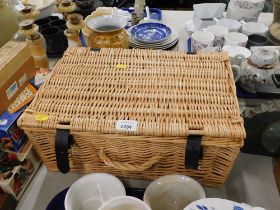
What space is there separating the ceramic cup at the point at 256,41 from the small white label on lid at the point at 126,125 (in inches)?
23.4

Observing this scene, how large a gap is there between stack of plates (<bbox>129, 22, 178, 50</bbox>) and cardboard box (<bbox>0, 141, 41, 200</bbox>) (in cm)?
46

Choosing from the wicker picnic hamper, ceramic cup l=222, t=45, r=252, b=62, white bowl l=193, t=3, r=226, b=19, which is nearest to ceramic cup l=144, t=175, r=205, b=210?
the wicker picnic hamper

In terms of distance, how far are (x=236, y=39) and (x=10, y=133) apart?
0.74 m

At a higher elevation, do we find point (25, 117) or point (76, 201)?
point (25, 117)

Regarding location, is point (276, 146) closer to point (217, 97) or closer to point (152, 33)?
point (217, 97)

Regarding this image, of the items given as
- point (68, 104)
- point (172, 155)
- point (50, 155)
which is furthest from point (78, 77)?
point (172, 155)

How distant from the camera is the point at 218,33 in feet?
3.15

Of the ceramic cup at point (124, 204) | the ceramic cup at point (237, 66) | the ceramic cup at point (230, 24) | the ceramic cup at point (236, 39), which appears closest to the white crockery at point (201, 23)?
the ceramic cup at point (230, 24)

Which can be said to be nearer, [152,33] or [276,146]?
[276,146]

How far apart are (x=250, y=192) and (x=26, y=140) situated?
22.2 inches

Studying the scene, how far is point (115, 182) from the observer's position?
594 millimetres

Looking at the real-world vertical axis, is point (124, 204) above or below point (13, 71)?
below

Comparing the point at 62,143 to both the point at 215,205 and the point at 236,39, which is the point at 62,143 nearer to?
the point at 215,205

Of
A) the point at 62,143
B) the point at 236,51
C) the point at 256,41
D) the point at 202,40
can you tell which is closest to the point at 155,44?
the point at 202,40
